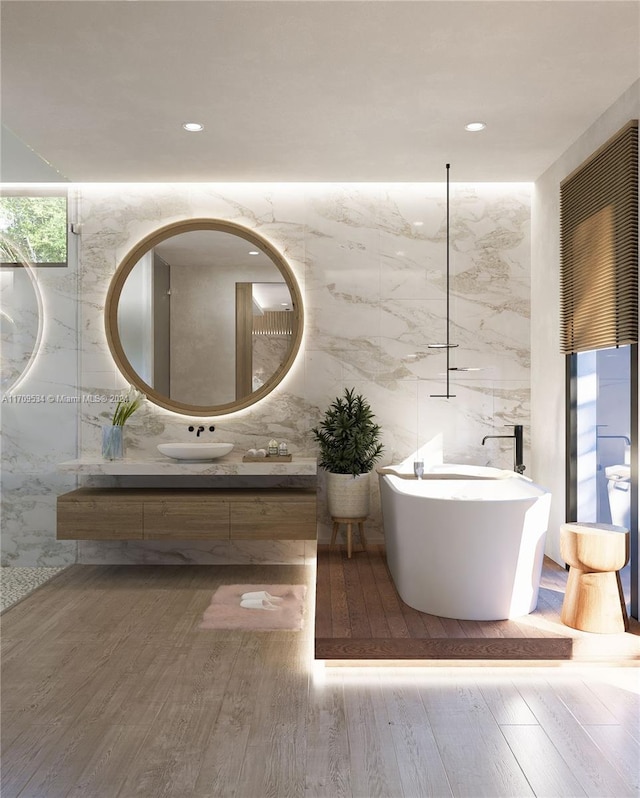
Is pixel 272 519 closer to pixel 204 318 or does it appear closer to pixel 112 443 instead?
pixel 112 443

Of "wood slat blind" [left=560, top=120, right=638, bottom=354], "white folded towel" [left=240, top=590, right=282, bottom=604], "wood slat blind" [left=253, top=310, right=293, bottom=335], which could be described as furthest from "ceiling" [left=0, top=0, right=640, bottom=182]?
"white folded towel" [left=240, top=590, right=282, bottom=604]

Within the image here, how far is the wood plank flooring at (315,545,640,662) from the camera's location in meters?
3.16

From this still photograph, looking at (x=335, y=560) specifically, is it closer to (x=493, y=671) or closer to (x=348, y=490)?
(x=348, y=490)

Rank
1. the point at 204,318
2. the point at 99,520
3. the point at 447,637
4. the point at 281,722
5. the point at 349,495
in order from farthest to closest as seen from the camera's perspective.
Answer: the point at 204,318 < the point at 349,495 < the point at 99,520 < the point at 447,637 < the point at 281,722

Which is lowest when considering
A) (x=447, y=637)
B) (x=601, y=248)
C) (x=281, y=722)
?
(x=281, y=722)

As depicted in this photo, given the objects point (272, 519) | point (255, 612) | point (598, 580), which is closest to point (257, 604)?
point (255, 612)

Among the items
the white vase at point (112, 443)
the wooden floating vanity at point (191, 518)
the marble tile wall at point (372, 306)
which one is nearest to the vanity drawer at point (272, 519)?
the wooden floating vanity at point (191, 518)

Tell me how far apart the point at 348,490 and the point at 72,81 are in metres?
2.99

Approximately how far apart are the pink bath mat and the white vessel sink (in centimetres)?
92

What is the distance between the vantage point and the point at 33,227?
409 cm

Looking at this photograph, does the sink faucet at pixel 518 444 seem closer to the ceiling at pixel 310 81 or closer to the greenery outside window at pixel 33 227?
the ceiling at pixel 310 81

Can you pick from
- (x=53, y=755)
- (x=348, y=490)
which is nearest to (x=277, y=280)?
(x=348, y=490)

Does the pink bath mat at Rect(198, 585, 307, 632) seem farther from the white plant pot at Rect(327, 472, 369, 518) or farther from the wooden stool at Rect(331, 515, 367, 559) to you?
the white plant pot at Rect(327, 472, 369, 518)

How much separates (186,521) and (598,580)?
2635 mm
